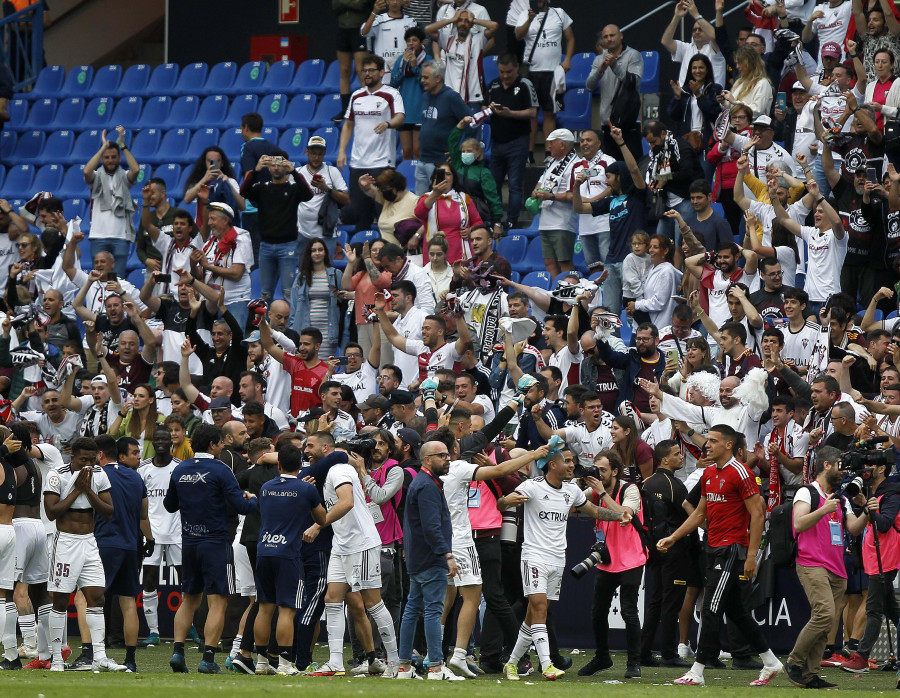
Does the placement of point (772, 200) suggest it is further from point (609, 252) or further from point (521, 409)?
point (521, 409)

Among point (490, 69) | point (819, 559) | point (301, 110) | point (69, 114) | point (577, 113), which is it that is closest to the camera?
point (819, 559)

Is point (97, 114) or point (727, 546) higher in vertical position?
point (97, 114)

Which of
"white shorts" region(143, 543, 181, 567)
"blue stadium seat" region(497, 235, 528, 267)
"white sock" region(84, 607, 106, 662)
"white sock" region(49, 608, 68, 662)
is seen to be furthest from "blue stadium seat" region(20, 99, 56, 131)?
"white sock" region(84, 607, 106, 662)

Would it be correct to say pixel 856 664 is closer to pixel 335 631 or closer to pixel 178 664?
pixel 335 631

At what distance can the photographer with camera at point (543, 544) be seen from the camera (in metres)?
11.2

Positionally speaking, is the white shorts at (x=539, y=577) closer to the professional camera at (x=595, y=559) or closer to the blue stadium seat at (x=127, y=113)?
the professional camera at (x=595, y=559)

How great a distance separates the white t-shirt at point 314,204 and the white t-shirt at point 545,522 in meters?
6.87

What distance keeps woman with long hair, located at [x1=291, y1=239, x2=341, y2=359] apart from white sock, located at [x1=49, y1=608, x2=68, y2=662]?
5729 mm

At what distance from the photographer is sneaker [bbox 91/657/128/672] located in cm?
1116

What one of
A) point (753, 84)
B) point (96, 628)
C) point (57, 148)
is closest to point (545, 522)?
point (96, 628)

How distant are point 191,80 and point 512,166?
310 inches

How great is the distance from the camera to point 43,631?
37.8 ft

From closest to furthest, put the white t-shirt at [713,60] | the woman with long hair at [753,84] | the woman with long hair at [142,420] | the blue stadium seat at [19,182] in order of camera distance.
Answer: the woman with long hair at [142,420]
the woman with long hair at [753,84]
the white t-shirt at [713,60]
the blue stadium seat at [19,182]

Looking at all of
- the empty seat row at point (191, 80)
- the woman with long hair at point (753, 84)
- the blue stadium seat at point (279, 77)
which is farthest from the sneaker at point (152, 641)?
the blue stadium seat at point (279, 77)
